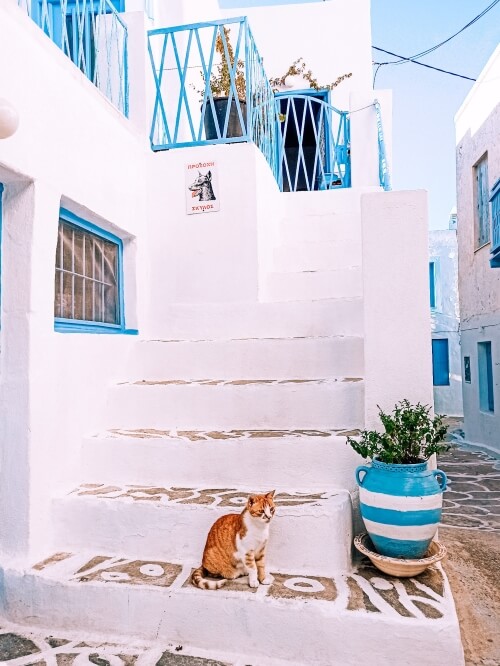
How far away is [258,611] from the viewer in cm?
249

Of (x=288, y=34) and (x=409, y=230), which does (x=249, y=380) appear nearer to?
(x=409, y=230)

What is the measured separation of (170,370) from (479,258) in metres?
7.80

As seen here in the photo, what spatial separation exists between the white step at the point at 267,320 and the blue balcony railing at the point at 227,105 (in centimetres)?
165

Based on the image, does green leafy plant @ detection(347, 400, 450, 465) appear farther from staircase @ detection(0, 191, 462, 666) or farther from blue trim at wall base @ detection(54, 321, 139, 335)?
blue trim at wall base @ detection(54, 321, 139, 335)

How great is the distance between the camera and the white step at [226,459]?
3.24 metres

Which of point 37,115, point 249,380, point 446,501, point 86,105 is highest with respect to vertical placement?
point 86,105

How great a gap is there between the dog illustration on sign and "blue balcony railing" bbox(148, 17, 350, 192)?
1.14 ft

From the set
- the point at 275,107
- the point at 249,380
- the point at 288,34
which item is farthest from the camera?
the point at 288,34

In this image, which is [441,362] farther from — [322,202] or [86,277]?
[86,277]

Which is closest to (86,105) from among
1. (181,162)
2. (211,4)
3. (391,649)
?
(181,162)

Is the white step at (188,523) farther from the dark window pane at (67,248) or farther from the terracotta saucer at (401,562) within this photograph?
the dark window pane at (67,248)

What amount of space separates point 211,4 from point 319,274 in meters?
6.85

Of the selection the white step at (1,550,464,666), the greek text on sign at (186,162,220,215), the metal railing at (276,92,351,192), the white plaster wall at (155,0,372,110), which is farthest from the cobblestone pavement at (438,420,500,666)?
the white plaster wall at (155,0,372,110)

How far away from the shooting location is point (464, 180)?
11047 millimetres
